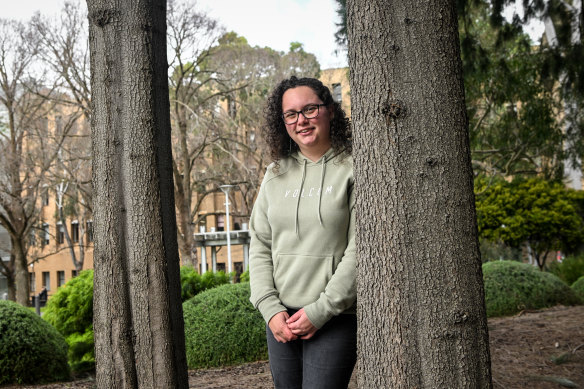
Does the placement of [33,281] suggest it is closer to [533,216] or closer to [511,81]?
[533,216]

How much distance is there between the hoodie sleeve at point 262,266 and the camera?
2.70 metres

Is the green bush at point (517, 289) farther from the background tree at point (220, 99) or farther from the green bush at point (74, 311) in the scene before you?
the background tree at point (220, 99)

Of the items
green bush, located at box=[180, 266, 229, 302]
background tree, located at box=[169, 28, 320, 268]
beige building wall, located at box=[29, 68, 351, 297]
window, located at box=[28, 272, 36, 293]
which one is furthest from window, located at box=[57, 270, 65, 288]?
green bush, located at box=[180, 266, 229, 302]

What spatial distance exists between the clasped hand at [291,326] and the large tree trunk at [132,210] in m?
0.88

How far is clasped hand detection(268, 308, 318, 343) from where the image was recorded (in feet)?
8.32

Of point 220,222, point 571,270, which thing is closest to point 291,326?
point 571,270

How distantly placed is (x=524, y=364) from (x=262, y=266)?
4.06 meters


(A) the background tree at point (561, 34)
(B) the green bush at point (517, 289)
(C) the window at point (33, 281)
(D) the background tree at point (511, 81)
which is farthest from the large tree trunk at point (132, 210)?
(C) the window at point (33, 281)

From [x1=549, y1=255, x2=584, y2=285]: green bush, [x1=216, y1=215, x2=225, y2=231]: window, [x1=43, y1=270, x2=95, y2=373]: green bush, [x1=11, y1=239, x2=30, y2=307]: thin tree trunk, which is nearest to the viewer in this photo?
[x1=43, y1=270, x2=95, y2=373]: green bush

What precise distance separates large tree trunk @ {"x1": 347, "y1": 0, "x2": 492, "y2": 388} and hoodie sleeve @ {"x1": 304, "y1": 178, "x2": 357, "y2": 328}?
208mm

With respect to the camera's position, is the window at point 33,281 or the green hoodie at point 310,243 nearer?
the green hoodie at point 310,243

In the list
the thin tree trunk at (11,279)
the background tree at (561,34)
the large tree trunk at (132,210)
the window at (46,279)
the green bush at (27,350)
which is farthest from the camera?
the window at (46,279)

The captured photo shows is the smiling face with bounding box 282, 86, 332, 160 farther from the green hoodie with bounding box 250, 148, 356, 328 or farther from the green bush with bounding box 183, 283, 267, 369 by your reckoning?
the green bush with bounding box 183, 283, 267, 369

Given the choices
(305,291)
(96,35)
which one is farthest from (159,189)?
(305,291)
